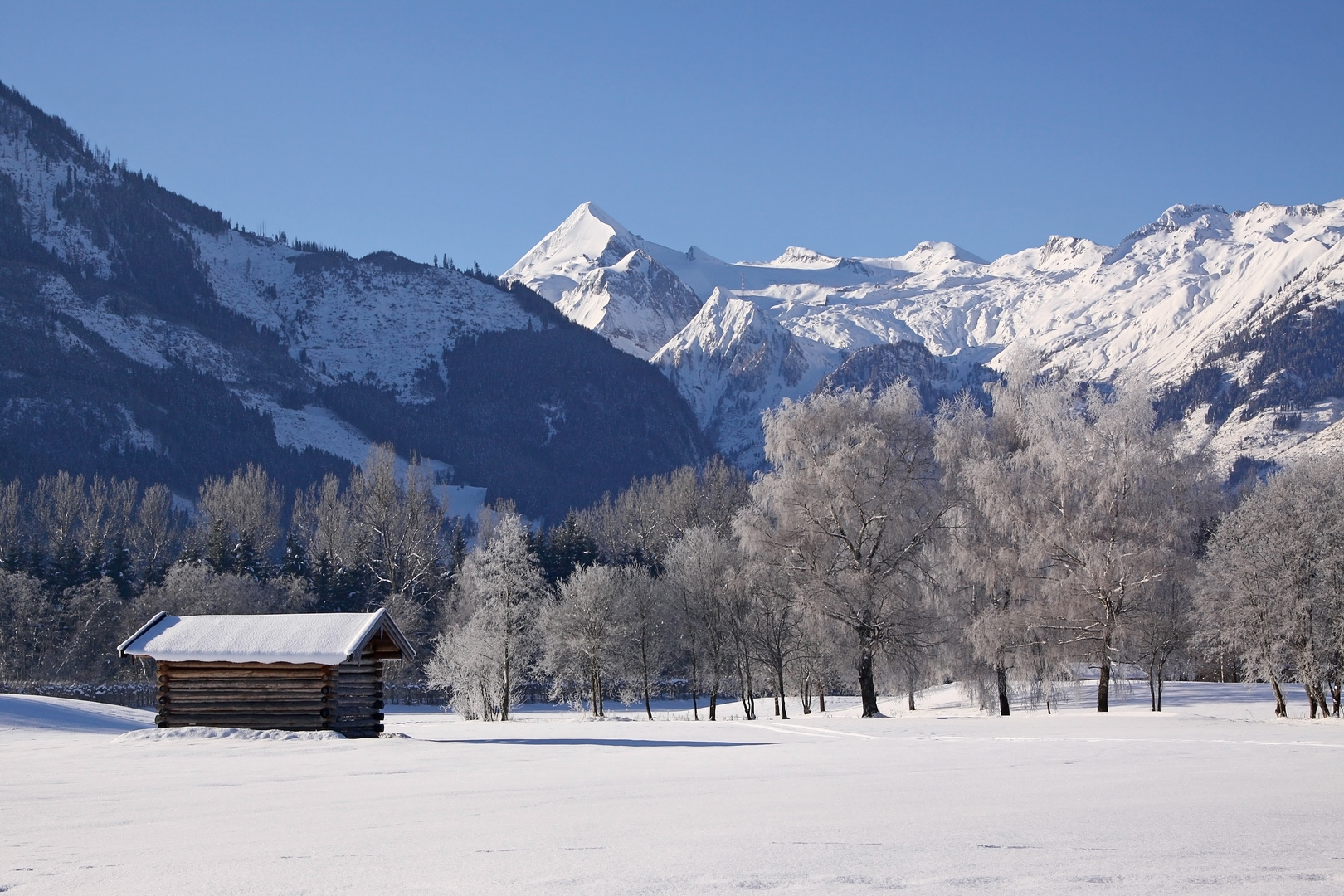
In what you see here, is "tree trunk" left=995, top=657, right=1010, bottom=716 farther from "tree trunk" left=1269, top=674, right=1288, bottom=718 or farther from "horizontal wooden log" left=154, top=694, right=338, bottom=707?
"horizontal wooden log" left=154, top=694, right=338, bottom=707

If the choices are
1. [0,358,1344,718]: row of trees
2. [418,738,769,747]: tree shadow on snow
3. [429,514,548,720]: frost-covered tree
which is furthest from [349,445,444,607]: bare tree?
[418,738,769,747]: tree shadow on snow

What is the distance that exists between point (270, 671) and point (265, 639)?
0.94 metres

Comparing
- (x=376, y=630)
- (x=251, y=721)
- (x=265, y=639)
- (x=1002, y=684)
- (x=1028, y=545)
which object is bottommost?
(x=1002, y=684)

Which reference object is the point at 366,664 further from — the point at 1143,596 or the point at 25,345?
the point at 25,345

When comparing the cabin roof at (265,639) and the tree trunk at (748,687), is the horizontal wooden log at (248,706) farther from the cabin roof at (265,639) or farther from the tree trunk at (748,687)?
the tree trunk at (748,687)

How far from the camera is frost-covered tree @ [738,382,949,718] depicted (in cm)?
3766

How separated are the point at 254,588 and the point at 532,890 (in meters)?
73.6

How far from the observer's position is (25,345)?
188 metres

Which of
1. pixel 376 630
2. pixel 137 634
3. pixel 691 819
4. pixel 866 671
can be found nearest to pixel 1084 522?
pixel 866 671

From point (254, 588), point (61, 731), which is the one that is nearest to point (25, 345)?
point (254, 588)

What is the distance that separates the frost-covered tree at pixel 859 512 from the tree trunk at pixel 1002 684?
2.83 m

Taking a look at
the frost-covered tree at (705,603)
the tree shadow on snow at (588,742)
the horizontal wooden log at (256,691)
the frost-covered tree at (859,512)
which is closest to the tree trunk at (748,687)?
the frost-covered tree at (705,603)

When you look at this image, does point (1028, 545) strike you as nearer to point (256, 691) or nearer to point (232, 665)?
point (256, 691)

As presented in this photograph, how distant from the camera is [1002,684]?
39031 mm
